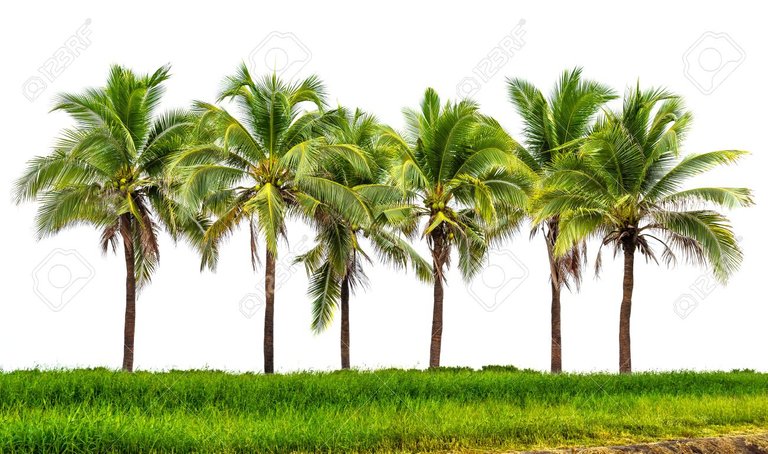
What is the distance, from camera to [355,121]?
968 inches

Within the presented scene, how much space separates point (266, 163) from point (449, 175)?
5652 mm

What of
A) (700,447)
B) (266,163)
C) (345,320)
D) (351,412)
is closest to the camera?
(700,447)

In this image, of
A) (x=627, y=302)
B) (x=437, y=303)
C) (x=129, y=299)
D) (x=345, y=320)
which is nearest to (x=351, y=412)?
(x=437, y=303)

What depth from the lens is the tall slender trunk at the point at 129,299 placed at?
21.0 meters

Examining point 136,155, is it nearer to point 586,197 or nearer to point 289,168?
point 289,168

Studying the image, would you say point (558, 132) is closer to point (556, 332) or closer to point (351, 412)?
point (556, 332)

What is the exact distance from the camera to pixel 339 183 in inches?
836

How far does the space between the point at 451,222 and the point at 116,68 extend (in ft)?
36.1

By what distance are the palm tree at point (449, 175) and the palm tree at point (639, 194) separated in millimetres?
1573

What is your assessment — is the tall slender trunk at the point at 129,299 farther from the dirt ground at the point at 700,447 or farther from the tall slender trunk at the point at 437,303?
the dirt ground at the point at 700,447

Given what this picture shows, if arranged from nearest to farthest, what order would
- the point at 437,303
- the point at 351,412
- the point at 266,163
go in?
the point at 351,412 < the point at 266,163 < the point at 437,303

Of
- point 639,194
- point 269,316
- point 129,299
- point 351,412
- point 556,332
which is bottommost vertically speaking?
point 351,412

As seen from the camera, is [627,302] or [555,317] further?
[555,317]

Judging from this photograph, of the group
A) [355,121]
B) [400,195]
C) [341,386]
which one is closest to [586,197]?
[400,195]
